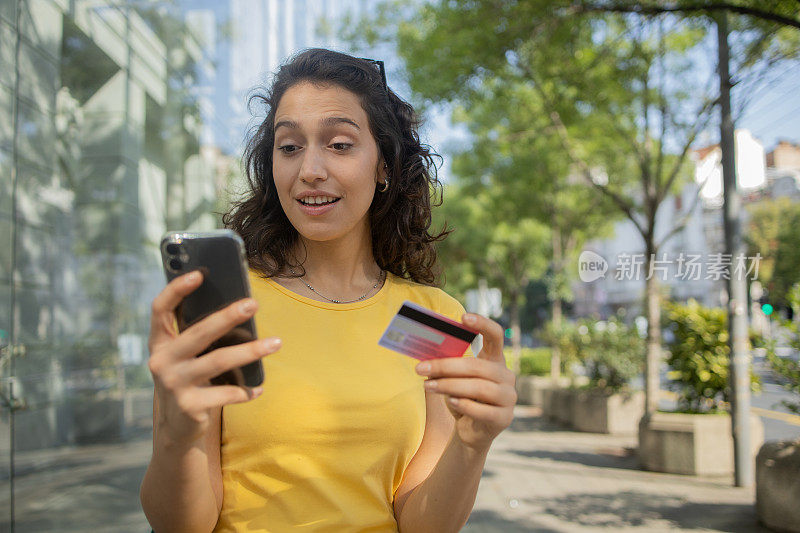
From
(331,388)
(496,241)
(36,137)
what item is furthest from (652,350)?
(496,241)

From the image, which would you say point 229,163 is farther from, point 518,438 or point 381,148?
point 381,148

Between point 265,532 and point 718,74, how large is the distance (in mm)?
7213

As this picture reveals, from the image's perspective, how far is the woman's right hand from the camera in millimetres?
1007

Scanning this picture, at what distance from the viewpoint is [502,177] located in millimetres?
17234

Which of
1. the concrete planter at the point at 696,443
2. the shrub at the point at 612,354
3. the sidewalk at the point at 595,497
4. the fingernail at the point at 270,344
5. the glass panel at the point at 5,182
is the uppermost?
the glass panel at the point at 5,182

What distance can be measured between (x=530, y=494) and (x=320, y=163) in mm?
6151

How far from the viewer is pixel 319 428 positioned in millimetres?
1472

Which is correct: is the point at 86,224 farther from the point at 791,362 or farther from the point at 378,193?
the point at 791,362

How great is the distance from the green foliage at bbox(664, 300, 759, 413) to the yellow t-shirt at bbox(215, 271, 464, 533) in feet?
23.8

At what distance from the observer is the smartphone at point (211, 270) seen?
1.07 meters

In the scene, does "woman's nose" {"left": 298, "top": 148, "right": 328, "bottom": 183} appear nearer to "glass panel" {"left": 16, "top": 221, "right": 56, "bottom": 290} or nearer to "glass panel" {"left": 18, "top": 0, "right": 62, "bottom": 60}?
"glass panel" {"left": 16, "top": 221, "right": 56, "bottom": 290}

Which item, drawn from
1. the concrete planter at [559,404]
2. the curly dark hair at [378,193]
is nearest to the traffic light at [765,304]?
the curly dark hair at [378,193]

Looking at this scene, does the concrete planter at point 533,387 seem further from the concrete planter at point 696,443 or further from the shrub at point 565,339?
the concrete planter at point 696,443

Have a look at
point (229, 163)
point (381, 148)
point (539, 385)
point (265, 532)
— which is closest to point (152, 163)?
point (229, 163)
